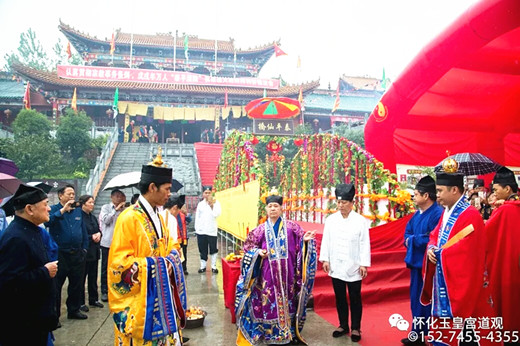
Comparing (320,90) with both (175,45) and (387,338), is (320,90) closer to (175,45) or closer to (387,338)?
(175,45)

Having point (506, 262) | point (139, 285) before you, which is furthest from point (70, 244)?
point (506, 262)

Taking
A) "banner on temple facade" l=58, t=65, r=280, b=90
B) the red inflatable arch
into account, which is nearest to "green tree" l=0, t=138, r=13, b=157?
"banner on temple facade" l=58, t=65, r=280, b=90

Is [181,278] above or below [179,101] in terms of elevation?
below

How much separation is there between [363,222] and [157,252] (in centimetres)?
200

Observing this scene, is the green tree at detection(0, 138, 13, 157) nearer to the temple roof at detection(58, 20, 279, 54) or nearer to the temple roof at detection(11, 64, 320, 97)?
the temple roof at detection(11, 64, 320, 97)

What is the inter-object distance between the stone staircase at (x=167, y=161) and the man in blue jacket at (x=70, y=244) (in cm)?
1057

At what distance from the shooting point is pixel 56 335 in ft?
11.7

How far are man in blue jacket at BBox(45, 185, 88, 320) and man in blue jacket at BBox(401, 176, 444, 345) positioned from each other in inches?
130

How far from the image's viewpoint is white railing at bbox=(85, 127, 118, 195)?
1384 cm

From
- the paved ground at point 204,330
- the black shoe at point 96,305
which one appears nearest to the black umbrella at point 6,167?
the paved ground at point 204,330

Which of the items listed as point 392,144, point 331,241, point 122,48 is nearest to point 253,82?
point 122,48

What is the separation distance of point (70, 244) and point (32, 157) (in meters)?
12.7

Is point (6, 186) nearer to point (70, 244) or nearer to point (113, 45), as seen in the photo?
point (70, 244)

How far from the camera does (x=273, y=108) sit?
29.1ft
